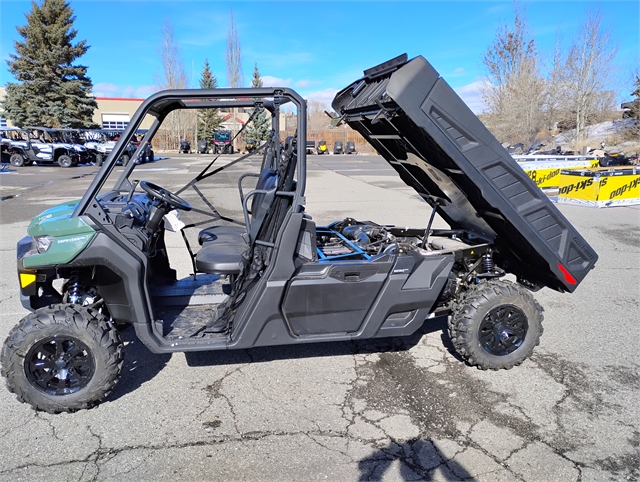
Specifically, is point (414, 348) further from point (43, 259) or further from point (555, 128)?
point (555, 128)

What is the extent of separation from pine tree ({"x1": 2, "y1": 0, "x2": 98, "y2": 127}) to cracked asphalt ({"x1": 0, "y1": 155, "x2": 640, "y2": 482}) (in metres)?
35.5

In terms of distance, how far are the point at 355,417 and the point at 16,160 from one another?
1079 inches

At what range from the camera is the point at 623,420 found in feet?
10.6

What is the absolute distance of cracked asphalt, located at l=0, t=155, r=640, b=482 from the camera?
277cm

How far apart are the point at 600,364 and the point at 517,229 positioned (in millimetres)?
1614

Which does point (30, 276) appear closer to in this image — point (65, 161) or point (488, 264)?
point (488, 264)

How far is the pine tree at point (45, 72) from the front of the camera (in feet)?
113

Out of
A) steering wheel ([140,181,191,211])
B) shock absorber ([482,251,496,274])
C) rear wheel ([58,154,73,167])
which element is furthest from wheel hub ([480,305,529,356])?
rear wheel ([58,154,73,167])

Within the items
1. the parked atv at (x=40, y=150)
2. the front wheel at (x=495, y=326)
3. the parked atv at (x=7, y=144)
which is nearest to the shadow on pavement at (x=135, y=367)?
the front wheel at (x=495, y=326)

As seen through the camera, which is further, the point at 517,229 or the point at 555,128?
the point at 555,128

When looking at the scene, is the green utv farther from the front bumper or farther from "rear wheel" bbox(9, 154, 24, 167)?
"rear wheel" bbox(9, 154, 24, 167)

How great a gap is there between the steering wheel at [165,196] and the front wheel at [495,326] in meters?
2.27

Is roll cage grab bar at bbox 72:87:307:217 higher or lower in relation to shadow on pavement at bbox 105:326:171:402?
higher

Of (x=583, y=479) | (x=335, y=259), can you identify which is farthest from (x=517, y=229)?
(x=583, y=479)
